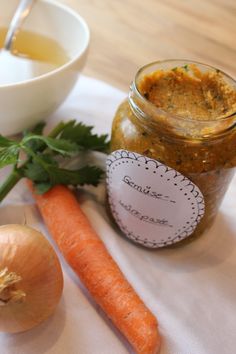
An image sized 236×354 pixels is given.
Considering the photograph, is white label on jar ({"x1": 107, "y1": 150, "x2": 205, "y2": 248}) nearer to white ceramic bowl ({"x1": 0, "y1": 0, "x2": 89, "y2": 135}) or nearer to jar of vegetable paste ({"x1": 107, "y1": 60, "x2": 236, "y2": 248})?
jar of vegetable paste ({"x1": 107, "y1": 60, "x2": 236, "y2": 248})

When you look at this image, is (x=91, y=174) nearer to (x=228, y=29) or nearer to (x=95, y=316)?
(x=95, y=316)

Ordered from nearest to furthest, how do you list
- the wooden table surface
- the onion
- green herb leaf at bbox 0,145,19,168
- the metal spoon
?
1. the onion
2. green herb leaf at bbox 0,145,19,168
3. the metal spoon
4. the wooden table surface

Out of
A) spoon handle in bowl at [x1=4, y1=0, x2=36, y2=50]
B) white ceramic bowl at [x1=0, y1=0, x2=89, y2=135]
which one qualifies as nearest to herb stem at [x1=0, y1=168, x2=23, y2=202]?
white ceramic bowl at [x1=0, y1=0, x2=89, y2=135]

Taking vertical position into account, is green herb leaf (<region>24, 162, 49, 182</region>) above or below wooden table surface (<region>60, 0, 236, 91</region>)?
below

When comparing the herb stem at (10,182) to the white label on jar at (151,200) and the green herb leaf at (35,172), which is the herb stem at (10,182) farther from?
the white label on jar at (151,200)

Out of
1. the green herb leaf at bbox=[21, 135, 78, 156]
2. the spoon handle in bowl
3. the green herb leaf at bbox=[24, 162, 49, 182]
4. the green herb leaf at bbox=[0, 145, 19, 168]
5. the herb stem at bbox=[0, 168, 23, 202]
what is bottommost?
the herb stem at bbox=[0, 168, 23, 202]

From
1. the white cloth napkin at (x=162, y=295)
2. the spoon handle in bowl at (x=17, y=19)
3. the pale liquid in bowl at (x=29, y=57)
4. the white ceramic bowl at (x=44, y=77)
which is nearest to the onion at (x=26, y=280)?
the white cloth napkin at (x=162, y=295)
